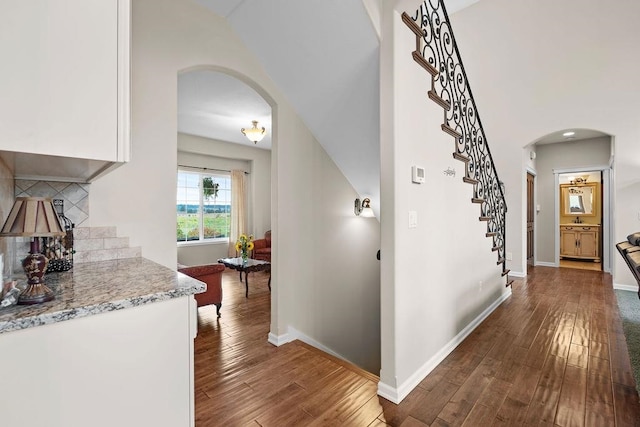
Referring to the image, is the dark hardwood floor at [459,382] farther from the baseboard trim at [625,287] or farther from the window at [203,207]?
the window at [203,207]

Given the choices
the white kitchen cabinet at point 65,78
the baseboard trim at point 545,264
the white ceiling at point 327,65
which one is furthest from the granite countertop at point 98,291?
the baseboard trim at point 545,264

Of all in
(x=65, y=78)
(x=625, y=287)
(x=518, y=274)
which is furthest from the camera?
(x=518, y=274)

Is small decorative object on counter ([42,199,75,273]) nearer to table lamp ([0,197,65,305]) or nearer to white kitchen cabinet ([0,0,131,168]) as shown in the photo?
table lamp ([0,197,65,305])

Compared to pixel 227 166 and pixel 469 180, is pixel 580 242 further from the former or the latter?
pixel 227 166

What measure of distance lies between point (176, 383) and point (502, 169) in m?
6.40

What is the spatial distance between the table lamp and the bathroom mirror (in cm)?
1034

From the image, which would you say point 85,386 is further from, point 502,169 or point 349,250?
point 502,169

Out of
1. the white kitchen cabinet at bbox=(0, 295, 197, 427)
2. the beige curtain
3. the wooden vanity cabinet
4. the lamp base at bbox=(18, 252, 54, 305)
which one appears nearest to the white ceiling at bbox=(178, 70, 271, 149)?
the beige curtain

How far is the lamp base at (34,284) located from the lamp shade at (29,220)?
0.35 feet

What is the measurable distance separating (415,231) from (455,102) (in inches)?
64.2

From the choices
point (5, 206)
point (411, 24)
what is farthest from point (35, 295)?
point (411, 24)

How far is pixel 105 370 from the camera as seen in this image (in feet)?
3.26

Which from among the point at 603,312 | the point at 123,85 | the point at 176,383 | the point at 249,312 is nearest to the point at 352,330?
the point at 249,312

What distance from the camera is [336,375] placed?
2252 millimetres
